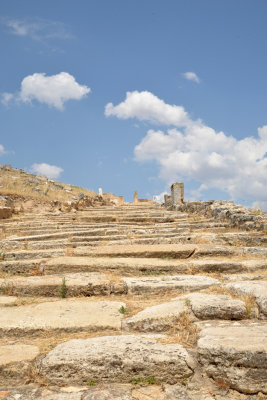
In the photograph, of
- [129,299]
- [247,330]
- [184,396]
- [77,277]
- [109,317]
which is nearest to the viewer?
[184,396]

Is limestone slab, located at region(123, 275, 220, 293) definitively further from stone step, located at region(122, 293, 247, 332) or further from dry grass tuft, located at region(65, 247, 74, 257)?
dry grass tuft, located at region(65, 247, 74, 257)

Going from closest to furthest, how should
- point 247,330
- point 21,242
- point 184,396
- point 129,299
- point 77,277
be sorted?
point 184,396, point 247,330, point 129,299, point 77,277, point 21,242

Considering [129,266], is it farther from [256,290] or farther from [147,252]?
[256,290]

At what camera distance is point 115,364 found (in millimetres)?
2121

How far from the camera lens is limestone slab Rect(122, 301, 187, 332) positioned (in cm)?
263

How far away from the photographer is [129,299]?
3375mm

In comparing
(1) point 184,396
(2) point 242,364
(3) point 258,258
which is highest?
(3) point 258,258

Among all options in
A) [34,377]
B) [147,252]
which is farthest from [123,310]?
[147,252]

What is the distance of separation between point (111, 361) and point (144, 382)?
245 mm

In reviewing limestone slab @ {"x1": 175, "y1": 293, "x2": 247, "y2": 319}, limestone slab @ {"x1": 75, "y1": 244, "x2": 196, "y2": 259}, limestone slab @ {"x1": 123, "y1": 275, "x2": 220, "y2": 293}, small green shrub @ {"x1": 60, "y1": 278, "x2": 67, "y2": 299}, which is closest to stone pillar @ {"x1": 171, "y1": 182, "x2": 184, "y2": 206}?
limestone slab @ {"x1": 75, "y1": 244, "x2": 196, "y2": 259}

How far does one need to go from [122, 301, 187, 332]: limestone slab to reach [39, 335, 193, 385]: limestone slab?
422 mm

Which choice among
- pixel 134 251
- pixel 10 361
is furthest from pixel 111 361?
pixel 134 251

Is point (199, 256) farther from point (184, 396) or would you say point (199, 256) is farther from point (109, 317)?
point (184, 396)

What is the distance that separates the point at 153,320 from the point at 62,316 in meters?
0.82
